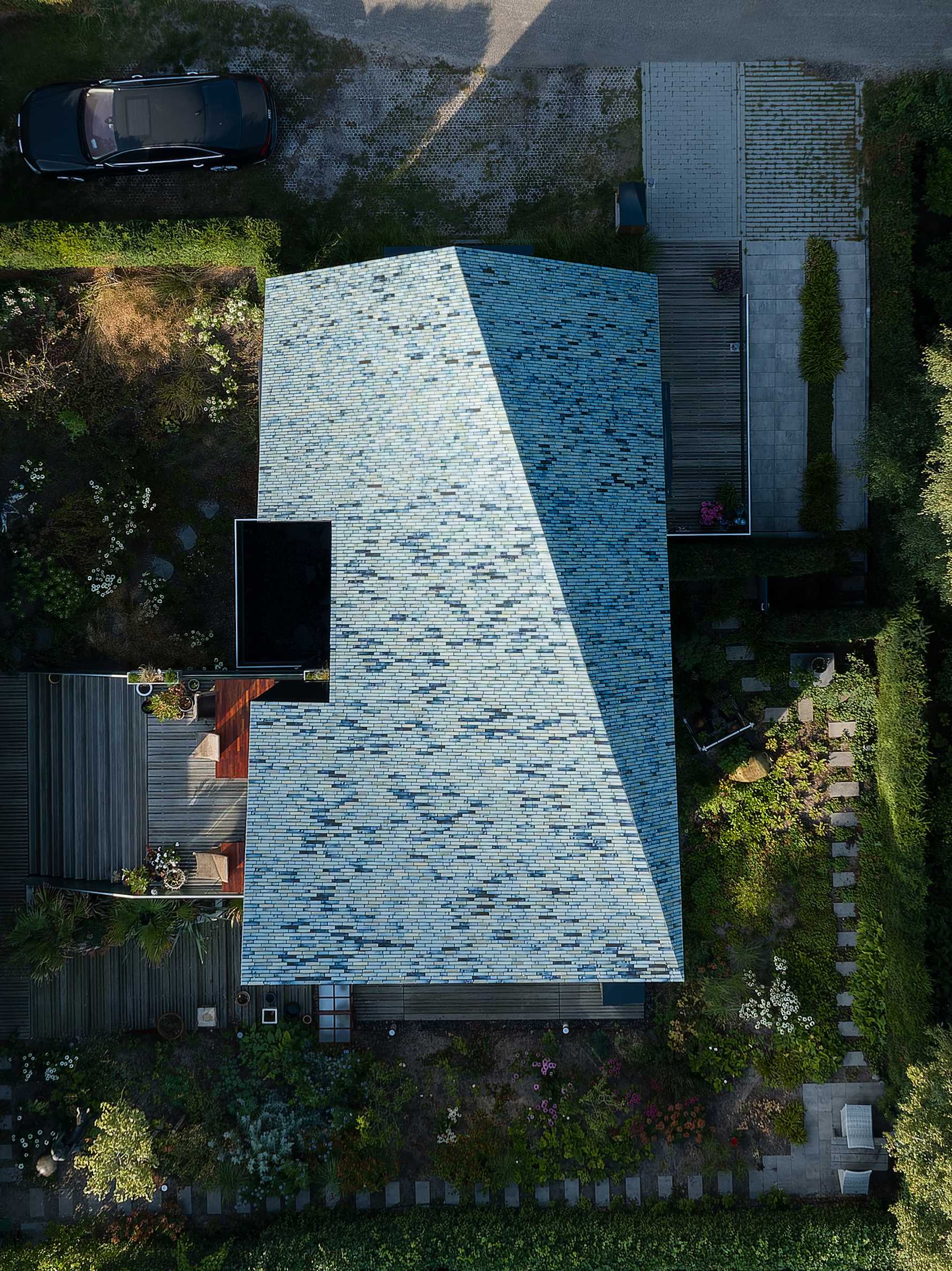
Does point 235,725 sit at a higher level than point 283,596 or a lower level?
lower

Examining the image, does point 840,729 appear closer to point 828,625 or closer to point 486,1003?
point 828,625

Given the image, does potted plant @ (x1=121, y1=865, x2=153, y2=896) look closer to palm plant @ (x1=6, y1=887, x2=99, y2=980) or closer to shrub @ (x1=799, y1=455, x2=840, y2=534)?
palm plant @ (x1=6, y1=887, x2=99, y2=980)

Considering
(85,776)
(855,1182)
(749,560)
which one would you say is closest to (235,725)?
(85,776)

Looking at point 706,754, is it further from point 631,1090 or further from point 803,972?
point 631,1090

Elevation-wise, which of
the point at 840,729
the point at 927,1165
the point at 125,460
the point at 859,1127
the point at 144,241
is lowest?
the point at 859,1127

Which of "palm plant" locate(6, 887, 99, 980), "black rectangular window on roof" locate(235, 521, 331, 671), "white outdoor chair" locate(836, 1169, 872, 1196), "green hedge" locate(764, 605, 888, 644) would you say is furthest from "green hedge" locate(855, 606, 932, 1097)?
"palm plant" locate(6, 887, 99, 980)

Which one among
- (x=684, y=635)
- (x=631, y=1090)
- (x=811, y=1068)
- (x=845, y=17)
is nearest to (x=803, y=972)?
(x=811, y=1068)

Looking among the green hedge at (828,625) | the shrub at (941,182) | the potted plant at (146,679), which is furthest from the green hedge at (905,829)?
the potted plant at (146,679)
